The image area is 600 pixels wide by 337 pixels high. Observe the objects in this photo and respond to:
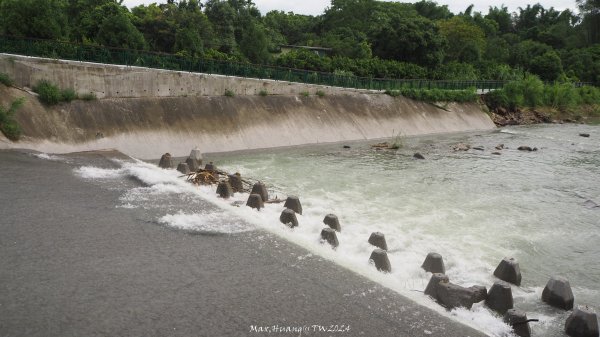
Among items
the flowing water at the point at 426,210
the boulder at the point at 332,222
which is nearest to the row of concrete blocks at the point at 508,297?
the flowing water at the point at 426,210

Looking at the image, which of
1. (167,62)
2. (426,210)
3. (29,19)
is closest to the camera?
(426,210)

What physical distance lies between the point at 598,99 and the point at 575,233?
54.3 meters

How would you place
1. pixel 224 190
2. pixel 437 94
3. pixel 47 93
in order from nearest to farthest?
pixel 224 190
pixel 47 93
pixel 437 94

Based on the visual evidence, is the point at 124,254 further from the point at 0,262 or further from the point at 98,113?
the point at 98,113

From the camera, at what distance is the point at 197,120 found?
80.1 feet

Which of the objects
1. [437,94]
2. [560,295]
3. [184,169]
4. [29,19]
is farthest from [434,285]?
[437,94]

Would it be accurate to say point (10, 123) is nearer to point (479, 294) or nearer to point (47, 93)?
point (47, 93)

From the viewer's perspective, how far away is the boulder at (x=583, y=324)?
7793mm

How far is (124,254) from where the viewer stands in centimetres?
976

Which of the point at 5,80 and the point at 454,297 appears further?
the point at 5,80

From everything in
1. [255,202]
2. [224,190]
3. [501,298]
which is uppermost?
[224,190]

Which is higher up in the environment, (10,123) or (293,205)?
(10,123)

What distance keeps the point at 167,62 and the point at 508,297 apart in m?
21.1

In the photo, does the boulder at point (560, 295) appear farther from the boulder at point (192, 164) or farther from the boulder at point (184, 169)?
the boulder at point (192, 164)
